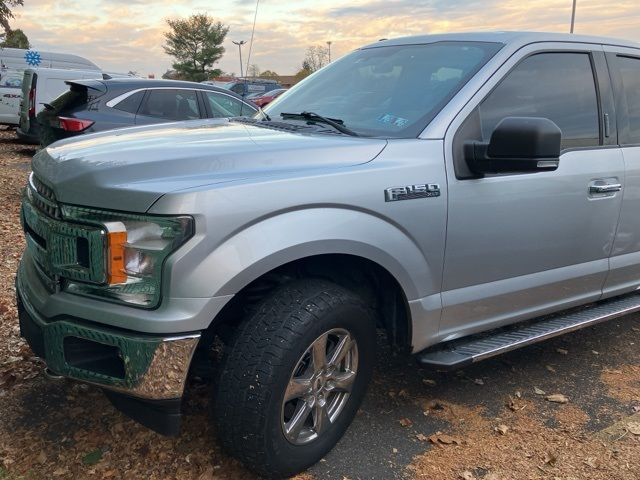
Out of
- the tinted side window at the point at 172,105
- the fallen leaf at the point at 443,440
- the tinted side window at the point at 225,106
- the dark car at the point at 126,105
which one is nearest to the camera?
the fallen leaf at the point at 443,440

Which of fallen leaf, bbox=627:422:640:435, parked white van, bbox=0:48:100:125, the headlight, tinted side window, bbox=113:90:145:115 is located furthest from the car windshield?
parked white van, bbox=0:48:100:125

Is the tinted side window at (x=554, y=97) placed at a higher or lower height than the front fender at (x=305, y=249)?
higher

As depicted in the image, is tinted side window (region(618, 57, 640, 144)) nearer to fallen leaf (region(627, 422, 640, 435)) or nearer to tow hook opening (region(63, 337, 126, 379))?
fallen leaf (region(627, 422, 640, 435))

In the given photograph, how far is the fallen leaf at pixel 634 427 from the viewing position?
3.18 meters

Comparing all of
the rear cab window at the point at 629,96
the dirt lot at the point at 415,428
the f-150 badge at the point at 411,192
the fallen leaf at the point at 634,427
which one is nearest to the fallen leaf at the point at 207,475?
the dirt lot at the point at 415,428

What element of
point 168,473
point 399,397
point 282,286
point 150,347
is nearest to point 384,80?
point 282,286

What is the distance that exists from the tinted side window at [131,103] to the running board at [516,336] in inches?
247

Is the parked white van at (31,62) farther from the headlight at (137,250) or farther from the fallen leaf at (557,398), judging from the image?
the fallen leaf at (557,398)

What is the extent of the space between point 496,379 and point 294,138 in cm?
194

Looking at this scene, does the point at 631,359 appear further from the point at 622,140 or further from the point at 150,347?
the point at 150,347

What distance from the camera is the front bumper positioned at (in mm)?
2209

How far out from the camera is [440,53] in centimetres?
340

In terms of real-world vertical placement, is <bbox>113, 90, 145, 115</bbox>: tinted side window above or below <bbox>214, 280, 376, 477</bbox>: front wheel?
above

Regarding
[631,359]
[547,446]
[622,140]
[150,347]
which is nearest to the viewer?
[150,347]
